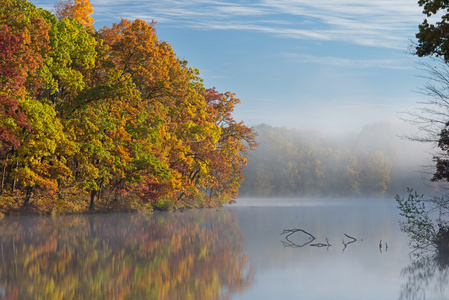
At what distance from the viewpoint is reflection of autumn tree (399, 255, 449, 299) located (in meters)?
12.4

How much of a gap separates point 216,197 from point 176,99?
71.6 ft

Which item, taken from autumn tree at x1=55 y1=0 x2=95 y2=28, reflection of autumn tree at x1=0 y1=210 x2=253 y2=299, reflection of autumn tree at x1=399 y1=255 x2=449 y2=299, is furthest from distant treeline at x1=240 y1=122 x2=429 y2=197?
reflection of autumn tree at x1=399 y1=255 x2=449 y2=299

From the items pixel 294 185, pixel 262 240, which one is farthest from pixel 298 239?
pixel 294 185

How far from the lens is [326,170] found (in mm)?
135750

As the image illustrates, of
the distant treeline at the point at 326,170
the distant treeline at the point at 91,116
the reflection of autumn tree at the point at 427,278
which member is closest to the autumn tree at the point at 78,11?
the distant treeline at the point at 91,116

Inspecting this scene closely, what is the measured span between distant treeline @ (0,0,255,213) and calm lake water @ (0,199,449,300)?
938 centimetres

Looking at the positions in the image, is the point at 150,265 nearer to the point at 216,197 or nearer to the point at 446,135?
the point at 446,135

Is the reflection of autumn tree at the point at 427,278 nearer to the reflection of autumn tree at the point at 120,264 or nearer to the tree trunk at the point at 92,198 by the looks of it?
the reflection of autumn tree at the point at 120,264

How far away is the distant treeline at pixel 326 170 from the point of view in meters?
131

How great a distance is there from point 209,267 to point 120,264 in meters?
2.44

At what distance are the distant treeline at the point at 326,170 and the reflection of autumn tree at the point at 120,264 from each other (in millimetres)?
103313

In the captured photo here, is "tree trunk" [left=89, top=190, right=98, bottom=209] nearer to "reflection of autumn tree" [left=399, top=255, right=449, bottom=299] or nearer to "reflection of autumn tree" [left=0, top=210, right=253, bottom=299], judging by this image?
"reflection of autumn tree" [left=0, top=210, right=253, bottom=299]

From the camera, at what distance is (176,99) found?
154 feet

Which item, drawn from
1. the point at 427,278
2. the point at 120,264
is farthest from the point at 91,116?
the point at 427,278
